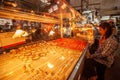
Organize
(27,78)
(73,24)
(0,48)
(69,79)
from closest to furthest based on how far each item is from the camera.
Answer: (27,78) < (69,79) < (0,48) < (73,24)

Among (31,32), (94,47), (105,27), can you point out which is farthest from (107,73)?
(31,32)

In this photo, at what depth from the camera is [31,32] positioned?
3658mm

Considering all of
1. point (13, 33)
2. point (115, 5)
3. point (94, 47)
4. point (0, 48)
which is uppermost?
point (115, 5)

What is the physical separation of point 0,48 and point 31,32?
138 cm

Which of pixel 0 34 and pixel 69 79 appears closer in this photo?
pixel 69 79

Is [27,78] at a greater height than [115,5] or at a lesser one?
lesser

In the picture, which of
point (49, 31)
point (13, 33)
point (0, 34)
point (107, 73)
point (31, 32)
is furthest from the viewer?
point (107, 73)

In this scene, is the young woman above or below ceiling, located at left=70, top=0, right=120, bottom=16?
below

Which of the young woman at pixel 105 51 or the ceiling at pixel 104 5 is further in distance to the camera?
the ceiling at pixel 104 5

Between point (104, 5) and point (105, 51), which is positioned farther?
point (104, 5)

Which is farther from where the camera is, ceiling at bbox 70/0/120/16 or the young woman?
ceiling at bbox 70/0/120/16

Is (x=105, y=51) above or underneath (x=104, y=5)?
underneath

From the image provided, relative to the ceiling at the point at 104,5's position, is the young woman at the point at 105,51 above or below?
below

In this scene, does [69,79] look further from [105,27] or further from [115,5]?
[115,5]
